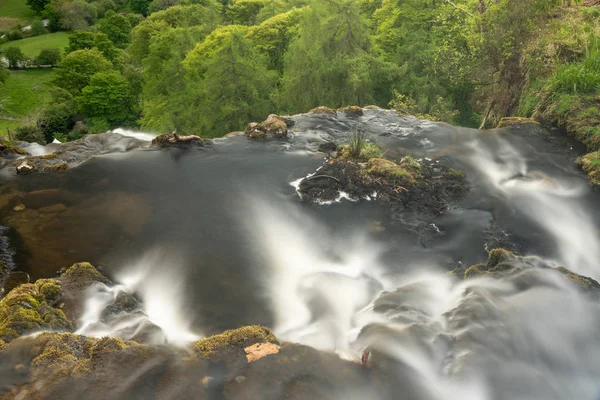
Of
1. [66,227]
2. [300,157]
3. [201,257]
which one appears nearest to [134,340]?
[201,257]

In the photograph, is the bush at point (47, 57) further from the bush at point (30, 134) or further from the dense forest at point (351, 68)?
the bush at point (30, 134)

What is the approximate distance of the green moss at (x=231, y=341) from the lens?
6.80 metres

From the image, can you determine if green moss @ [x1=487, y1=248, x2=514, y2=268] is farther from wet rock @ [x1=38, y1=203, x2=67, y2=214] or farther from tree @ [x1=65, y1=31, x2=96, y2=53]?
tree @ [x1=65, y1=31, x2=96, y2=53]

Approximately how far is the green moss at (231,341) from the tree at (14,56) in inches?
2316

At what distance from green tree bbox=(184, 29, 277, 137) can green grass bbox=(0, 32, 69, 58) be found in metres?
45.2

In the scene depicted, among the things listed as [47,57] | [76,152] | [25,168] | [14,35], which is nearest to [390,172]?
[76,152]

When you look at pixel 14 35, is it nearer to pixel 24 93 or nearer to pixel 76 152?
pixel 24 93

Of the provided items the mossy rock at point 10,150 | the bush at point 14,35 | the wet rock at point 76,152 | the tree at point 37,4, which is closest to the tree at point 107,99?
the mossy rock at point 10,150

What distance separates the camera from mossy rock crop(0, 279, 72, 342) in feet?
22.2

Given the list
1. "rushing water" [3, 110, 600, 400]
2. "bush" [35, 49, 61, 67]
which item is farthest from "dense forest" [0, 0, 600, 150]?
"bush" [35, 49, 61, 67]

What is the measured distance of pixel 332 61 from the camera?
898 inches

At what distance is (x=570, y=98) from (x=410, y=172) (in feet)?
24.9

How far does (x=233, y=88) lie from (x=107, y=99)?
18.4 m

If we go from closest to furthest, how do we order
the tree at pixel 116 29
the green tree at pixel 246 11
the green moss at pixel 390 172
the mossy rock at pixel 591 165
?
the green moss at pixel 390 172 < the mossy rock at pixel 591 165 < the green tree at pixel 246 11 < the tree at pixel 116 29
